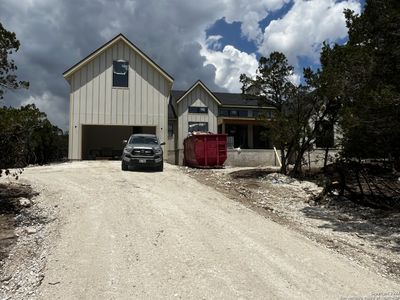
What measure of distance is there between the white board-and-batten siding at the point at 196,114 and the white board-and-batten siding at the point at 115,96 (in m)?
6.69

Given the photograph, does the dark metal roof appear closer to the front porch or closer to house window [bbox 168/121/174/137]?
the front porch

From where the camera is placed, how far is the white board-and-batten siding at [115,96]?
2542cm

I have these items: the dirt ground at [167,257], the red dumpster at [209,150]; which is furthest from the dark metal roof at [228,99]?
the dirt ground at [167,257]

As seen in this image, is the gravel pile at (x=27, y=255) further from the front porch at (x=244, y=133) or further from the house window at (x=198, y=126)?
the front porch at (x=244, y=133)

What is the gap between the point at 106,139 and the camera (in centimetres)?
3188

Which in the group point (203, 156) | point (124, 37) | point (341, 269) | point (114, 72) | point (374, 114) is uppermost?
point (124, 37)

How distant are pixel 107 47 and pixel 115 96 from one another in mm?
3301

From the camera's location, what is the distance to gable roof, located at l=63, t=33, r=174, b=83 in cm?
2556

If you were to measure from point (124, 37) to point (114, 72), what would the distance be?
241cm

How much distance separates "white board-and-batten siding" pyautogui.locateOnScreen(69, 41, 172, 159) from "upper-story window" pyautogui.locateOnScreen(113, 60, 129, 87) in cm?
22

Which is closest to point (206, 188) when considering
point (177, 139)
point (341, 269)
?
point (341, 269)

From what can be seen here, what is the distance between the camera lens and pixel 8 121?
8.91 metres

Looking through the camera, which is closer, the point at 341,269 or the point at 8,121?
the point at 341,269

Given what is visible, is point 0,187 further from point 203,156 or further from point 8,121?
point 203,156
